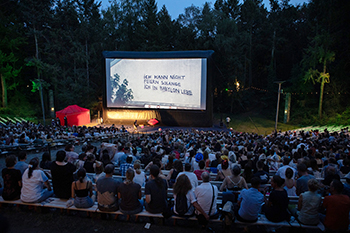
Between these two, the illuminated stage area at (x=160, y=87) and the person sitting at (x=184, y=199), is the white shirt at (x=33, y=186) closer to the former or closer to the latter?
the person sitting at (x=184, y=199)

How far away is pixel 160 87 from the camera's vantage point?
1952 centimetres

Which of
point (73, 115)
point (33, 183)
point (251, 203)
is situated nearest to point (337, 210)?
point (251, 203)

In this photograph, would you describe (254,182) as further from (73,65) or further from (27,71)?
(27,71)

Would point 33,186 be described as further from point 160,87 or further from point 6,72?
point 6,72

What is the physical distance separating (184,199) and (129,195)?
2.86 ft

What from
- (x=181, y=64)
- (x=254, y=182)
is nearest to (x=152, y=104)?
(x=181, y=64)

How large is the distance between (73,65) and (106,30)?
6017 millimetres

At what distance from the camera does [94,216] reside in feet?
12.5

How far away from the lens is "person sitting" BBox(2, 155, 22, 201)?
3.83 m

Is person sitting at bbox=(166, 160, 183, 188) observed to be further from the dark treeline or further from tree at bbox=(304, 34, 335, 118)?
tree at bbox=(304, 34, 335, 118)

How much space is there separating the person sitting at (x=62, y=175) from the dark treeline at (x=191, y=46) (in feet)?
54.9

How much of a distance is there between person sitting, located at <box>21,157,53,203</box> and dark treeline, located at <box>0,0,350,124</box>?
16.9 metres

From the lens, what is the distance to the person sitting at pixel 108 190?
3512 mm

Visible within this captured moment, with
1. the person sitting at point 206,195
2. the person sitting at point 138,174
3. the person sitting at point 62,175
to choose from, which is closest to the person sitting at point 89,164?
the person sitting at point 62,175
